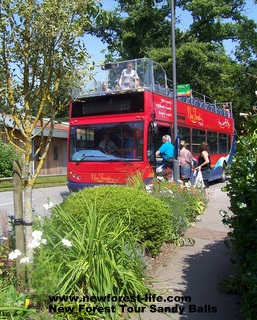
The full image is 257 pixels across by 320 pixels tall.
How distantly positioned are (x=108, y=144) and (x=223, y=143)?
995cm

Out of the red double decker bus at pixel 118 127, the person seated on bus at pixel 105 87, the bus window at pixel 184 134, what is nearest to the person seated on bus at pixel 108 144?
the red double decker bus at pixel 118 127

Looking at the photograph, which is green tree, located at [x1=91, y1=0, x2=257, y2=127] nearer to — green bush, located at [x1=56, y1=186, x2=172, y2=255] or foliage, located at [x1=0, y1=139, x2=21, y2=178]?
foliage, located at [x1=0, y1=139, x2=21, y2=178]

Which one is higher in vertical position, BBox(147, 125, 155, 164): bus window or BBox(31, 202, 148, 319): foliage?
BBox(147, 125, 155, 164): bus window

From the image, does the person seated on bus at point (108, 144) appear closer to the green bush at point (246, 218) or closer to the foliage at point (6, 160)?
the green bush at point (246, 218)

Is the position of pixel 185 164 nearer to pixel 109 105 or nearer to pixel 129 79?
pixel 109 105

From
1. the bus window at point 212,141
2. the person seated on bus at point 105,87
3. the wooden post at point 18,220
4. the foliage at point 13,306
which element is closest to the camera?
the foliage at point 13,306

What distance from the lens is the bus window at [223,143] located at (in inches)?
725

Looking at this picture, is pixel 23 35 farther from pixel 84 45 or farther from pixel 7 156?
pixel 7 156

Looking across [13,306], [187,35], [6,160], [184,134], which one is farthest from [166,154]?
[187,35]

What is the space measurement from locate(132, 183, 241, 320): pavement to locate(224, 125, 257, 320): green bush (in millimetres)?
436

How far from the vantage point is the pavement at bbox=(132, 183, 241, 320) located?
3.90 metres

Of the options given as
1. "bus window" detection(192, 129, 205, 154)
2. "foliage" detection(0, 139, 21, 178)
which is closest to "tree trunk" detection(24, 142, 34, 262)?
"bus window" detection(192, 129, 205, 154)

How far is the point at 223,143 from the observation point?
18953 millimetres

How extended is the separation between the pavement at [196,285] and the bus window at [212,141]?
10.0 meters
